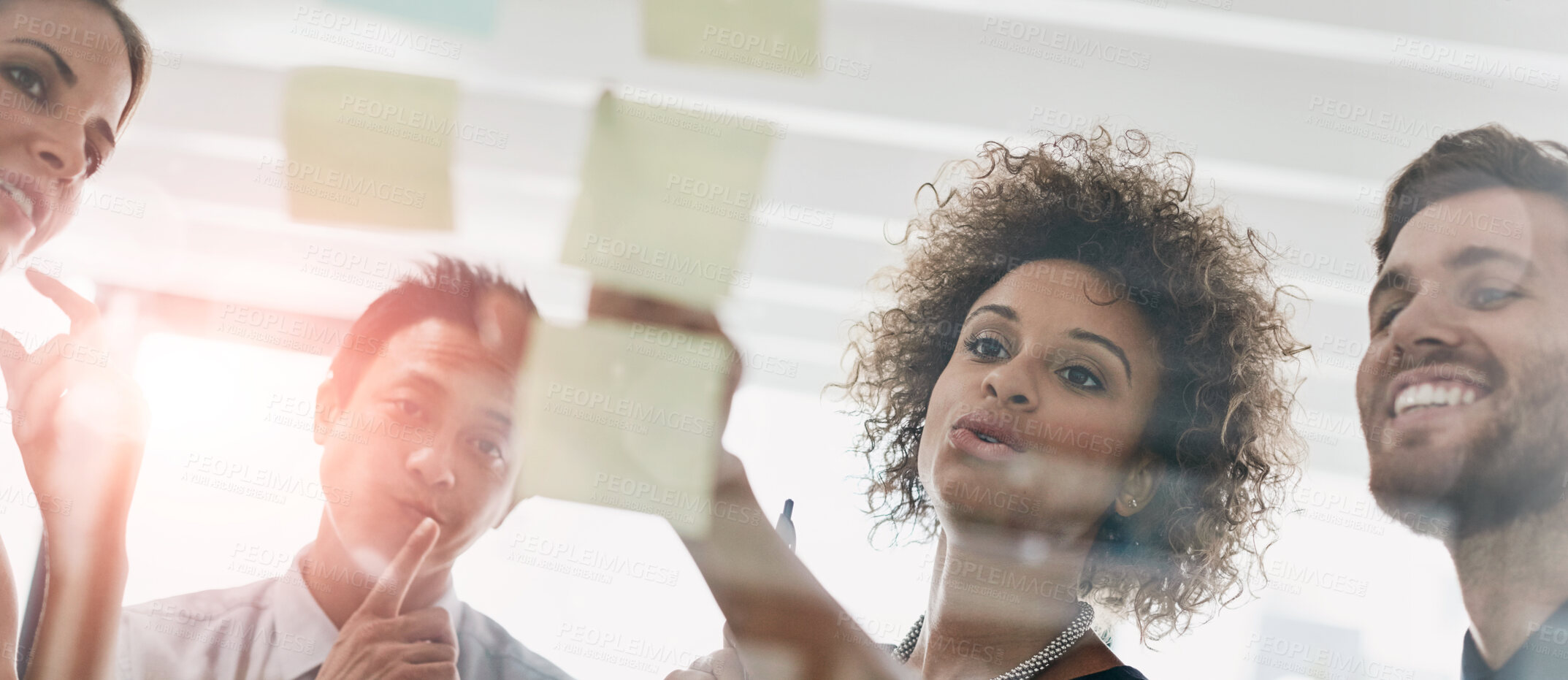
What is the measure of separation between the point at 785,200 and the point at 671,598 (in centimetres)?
61

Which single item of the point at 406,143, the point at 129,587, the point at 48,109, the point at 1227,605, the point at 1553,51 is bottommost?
the point at 129,587

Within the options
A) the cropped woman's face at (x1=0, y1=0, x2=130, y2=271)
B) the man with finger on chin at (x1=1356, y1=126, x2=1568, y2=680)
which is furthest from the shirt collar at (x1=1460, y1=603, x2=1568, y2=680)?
the cropped woman's face at (x1=0, y1=0, x2=130, y2=271)

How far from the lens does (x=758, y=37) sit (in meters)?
1.53

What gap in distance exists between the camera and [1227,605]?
1.34m

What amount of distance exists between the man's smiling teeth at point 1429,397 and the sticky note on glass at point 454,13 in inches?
56.3

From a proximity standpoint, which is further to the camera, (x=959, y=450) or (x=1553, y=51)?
(x=1553, y=51)

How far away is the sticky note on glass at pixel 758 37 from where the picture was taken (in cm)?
152

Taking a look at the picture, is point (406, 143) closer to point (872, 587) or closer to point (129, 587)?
point (129, 587)

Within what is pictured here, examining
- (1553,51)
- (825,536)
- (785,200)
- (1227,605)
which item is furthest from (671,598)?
(1553,51)

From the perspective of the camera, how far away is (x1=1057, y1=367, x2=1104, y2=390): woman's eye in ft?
4.23
